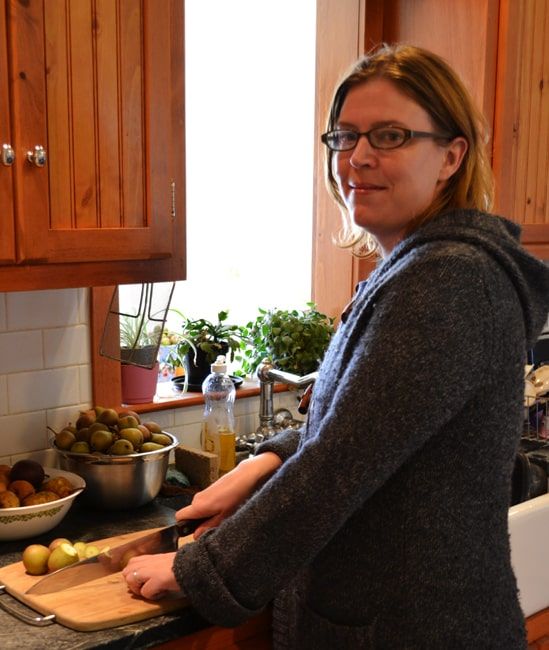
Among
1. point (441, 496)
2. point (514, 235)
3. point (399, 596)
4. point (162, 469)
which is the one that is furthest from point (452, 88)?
point (162, 469)

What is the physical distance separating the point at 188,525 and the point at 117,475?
0.33 metres

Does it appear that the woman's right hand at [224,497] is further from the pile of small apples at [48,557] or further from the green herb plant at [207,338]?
the green herb plant at [207,338]

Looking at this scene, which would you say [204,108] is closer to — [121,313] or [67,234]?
[121,313]

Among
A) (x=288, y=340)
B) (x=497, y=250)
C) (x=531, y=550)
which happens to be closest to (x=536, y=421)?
(x=531, y=550)

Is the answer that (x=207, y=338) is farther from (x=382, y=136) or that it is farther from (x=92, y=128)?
(x=382, y=136)

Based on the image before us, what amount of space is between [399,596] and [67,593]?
0.54 metres

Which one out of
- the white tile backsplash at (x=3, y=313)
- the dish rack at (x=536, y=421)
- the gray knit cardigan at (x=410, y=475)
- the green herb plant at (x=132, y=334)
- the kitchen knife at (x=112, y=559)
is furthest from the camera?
the dish rack at (x=536, y=421)

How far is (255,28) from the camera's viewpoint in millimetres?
2631

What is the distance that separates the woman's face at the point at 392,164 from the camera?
51.4 inches

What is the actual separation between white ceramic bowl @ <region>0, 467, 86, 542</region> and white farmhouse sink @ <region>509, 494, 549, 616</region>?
1.05 m

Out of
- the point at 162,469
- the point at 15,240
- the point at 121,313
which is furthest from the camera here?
the point at 121,313

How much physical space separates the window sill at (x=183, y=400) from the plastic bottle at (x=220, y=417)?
8 cm

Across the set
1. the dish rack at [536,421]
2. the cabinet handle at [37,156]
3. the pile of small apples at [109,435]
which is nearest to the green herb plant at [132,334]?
the pile of small apples at [109,435]

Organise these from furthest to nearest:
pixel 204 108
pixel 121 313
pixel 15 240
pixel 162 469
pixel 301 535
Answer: pixel 204 108 → pixel 121 313 → pixel 162 469 → pixel 15 240 → pixel 301 535
